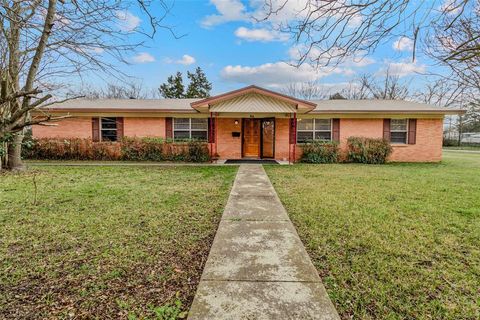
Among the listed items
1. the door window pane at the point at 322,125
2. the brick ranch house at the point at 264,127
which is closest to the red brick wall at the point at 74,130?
the brick ranch house at the point at 264,127

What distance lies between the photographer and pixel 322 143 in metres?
13.7

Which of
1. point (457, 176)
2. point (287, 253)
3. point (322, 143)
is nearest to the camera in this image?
point (287, 253)

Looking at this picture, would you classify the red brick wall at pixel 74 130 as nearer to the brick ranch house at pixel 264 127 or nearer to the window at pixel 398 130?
the brick ranch house at pixel 264 127

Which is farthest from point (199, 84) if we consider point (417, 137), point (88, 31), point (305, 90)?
point (88, 31)

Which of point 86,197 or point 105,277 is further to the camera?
point 86,197

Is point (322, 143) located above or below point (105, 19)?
below

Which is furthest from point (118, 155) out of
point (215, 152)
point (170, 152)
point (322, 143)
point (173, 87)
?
point (173, 87)

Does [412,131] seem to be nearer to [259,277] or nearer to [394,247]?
[394,247]

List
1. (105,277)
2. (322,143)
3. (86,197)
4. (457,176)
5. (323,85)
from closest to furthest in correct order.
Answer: (105,277)
(86,197)
(457,176)
(322,143)
(323,85)

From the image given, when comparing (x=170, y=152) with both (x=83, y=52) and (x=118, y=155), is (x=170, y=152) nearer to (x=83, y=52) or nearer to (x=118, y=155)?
(x=118, y=155)

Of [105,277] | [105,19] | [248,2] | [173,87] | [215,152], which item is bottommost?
[105,277]

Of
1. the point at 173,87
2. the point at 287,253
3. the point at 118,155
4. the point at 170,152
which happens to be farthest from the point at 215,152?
the point at 173,87

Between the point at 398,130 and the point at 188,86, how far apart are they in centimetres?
3074

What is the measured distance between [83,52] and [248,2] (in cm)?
263
